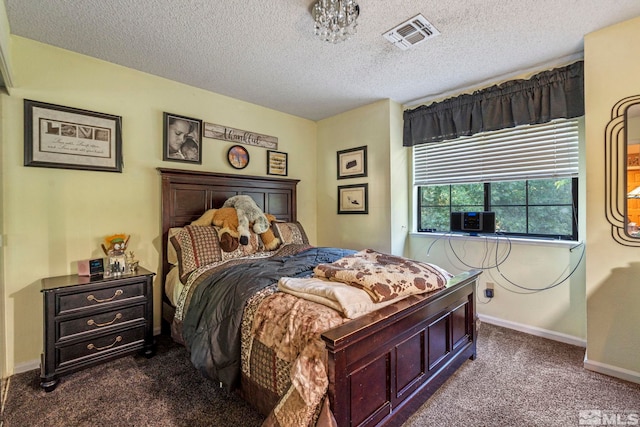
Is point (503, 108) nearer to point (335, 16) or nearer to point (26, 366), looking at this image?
point (335, 16)

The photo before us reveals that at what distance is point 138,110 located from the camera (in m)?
2.74

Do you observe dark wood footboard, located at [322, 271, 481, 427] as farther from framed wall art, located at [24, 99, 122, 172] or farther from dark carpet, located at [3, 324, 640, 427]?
framed wall art, located at [24, 99, 122, 172]

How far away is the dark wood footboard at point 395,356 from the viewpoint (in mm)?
1213

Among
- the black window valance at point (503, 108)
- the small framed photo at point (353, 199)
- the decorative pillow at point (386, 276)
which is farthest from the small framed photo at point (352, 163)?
the decorative pillow at point (386, 276)

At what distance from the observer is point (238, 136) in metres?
3.47

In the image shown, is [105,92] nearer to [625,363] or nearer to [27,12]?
[27,12]

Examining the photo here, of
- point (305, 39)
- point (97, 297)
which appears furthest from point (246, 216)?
point (305, 39)

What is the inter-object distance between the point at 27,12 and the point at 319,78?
7.20ft

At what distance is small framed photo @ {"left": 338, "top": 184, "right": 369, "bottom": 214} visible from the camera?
3711 mm

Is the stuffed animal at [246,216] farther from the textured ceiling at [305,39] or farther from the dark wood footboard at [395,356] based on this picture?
the dark wood footboard at [395,356]

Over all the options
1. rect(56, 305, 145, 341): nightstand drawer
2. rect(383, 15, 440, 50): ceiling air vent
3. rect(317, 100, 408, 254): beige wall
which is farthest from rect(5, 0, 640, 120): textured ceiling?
rect(56, 305, 145, 341): nightstand drawer

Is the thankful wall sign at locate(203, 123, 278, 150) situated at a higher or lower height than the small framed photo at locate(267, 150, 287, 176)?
higher

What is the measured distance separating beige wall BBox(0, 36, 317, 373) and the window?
2652mm

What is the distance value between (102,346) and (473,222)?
3437mm
